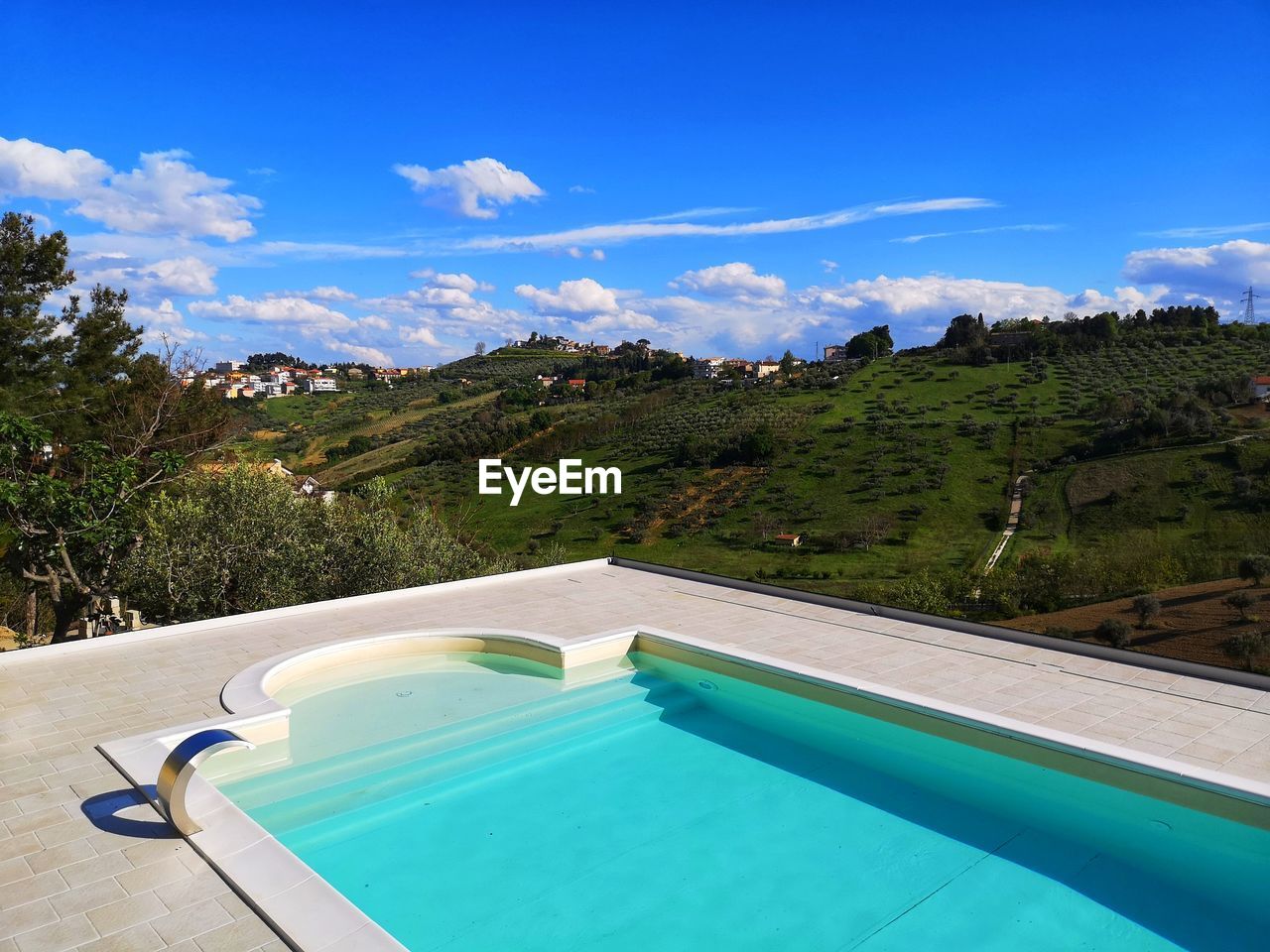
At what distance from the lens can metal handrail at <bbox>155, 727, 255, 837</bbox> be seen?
293 cm

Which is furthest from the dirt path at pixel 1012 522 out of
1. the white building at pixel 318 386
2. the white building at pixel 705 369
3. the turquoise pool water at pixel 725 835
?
the white building at pixel 318 386

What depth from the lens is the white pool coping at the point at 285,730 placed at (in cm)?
249

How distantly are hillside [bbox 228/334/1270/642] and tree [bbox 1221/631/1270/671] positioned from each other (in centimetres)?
311

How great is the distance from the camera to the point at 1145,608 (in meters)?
8.94

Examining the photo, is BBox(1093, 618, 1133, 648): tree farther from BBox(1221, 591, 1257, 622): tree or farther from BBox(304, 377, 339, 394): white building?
BBox(304, 377, 339, 394): white building

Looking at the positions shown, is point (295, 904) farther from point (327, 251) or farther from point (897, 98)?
point (327, 251)

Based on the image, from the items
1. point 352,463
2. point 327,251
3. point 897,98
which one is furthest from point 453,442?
point 897,98

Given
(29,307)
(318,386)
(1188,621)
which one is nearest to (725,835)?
(1188,621)

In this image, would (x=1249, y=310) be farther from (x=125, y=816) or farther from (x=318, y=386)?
(x=318, y=386)

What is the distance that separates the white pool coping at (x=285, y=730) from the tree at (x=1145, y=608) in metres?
5.69

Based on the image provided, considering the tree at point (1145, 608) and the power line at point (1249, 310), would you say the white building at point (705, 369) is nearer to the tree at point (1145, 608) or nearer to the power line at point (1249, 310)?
the power line at point (1249, 310)

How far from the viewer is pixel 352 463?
120 ft

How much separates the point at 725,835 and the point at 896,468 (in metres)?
25.5

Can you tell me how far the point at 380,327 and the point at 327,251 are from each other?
11762 millimetres
